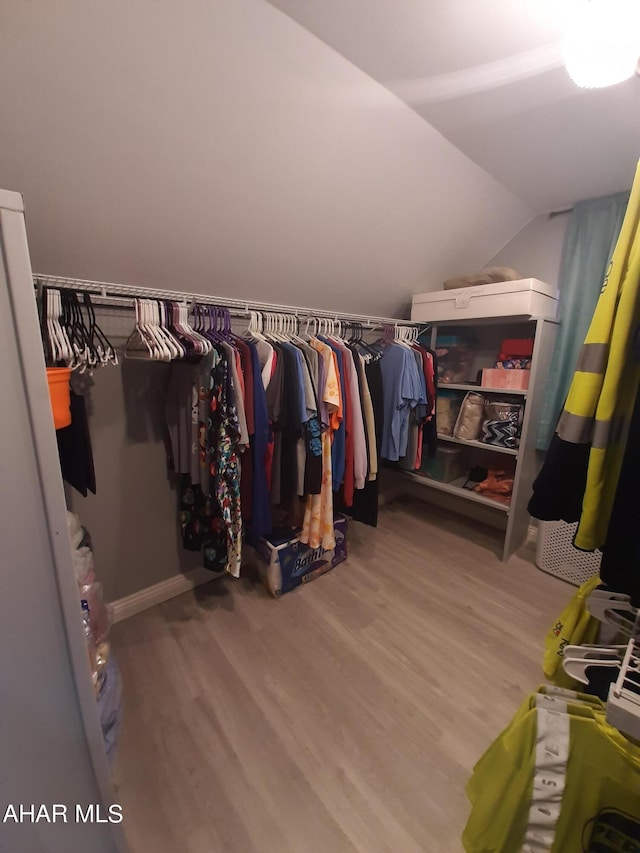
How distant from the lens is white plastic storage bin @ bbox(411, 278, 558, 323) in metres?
1.97

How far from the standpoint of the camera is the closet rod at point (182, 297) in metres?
1.26

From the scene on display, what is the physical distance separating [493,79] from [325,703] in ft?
7.88

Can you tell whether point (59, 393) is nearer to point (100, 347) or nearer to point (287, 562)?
point (100, 347)

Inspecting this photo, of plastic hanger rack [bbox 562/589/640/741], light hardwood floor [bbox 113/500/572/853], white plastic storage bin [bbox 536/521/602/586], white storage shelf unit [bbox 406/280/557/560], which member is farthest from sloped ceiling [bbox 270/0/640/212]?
light hardwood floor [bbox 113/500/572/853]

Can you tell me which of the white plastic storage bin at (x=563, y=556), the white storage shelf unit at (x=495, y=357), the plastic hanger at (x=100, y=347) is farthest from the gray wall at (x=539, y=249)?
the plastic hanger at (x=100, y=347)

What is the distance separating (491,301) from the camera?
208 cm

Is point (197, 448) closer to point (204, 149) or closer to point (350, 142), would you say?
point (204, 149)

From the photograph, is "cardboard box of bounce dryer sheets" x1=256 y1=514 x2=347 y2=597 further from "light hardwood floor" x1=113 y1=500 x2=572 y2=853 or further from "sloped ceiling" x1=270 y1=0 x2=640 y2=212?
"sloped ceiling" x1=270 y1=0 x2=640 y2=212

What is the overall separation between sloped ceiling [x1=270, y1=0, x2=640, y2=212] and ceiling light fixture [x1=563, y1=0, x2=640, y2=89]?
0.27 metres

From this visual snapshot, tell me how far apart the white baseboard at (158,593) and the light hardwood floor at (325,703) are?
0.15 feet

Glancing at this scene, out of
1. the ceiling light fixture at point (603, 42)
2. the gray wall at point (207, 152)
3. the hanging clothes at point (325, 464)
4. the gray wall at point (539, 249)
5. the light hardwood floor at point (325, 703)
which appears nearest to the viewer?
the ceiling light fixture at point (603, 42)

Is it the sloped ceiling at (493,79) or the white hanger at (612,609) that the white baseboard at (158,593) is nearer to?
the white hanger at (612,609)

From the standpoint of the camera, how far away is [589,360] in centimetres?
70

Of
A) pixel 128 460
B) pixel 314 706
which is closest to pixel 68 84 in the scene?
pixel 128 460
